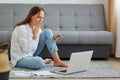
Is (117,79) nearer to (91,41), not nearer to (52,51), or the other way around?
(52,51)

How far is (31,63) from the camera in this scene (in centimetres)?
286

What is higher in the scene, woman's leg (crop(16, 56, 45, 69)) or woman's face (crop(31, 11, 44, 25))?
woman's face (crop(31, 11, 44, 25))

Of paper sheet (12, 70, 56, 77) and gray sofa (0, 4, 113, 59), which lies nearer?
paper sheet (12, 70, 56, 77)

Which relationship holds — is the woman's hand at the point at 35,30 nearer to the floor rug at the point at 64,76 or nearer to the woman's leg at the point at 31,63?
the woman's leg at the point at 31,63

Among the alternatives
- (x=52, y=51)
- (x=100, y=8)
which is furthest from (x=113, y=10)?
(x=52, y=51)

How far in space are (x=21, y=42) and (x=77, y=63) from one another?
63cm

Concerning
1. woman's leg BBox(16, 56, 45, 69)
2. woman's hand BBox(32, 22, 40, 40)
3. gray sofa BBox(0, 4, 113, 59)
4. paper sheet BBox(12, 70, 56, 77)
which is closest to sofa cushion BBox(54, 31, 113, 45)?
gray sofa BBox(0, 4, 113, 59)

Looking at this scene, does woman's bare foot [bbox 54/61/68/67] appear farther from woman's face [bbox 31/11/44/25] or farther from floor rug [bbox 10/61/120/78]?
woman's face [bbox 31/11/44/25]

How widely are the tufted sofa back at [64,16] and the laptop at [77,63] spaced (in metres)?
1.25

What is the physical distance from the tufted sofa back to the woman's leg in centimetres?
109

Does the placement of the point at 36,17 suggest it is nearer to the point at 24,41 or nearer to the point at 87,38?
the point at 24,41

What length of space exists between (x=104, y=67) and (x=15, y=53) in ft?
3.18

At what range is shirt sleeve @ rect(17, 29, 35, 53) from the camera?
2.88m

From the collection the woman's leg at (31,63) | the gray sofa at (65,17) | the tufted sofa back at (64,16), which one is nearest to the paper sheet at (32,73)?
the woman's leg at (31,63)
